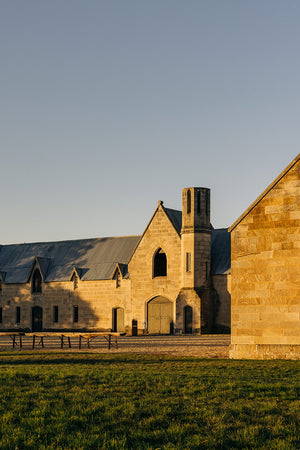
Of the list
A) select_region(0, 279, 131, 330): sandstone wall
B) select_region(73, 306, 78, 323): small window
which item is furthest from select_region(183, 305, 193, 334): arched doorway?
select_region(73, 306, 78, 323): small window

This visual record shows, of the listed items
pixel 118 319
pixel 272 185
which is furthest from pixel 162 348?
pixel 118 319

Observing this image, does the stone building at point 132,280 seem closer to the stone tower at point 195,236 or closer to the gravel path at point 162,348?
the stone tower at point 195,236

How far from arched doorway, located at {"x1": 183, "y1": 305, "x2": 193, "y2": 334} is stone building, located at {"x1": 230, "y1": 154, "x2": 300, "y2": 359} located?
27.5m

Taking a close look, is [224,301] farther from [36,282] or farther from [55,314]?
[36,282]

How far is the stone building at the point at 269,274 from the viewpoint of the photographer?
21.6m

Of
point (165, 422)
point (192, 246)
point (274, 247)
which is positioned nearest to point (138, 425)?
point (165, 422)

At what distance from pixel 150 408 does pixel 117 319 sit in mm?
46608

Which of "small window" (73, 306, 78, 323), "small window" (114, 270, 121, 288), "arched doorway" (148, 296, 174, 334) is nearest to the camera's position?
"arched doorway" (148, 296, 174, 334)

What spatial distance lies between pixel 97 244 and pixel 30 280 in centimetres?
740

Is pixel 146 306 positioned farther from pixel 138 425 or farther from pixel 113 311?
pixel 138 425

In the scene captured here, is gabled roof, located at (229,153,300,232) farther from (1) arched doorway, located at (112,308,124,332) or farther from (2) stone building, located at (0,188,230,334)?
(1) arched doorway, located at (112,308,124,332)

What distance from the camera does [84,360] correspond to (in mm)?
21438

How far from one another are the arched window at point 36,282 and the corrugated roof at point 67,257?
0.64 meters

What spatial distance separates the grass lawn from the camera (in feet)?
28.1
